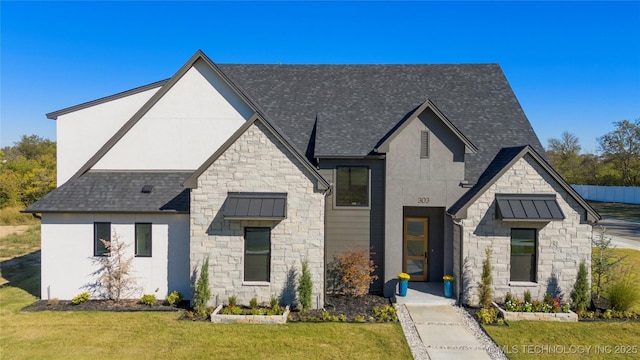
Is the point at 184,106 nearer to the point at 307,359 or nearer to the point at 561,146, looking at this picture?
the point at 307,359

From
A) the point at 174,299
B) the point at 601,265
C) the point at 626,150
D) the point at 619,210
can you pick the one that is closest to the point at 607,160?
the point at 626,150

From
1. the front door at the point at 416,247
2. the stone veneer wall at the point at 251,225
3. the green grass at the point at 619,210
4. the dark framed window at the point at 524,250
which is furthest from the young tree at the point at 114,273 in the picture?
the green grass at the point at 619,210

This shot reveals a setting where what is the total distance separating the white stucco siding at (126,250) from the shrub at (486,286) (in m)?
10.9

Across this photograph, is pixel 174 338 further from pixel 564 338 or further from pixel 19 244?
pixel 19 244

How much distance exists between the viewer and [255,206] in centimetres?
1157

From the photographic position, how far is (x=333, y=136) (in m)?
14.5

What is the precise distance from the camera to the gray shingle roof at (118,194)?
12.7 m

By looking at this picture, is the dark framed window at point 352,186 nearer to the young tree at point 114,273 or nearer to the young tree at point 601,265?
the young tree at point 114,273

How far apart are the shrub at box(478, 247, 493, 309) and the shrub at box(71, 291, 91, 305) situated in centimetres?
1456

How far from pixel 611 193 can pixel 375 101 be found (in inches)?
2256

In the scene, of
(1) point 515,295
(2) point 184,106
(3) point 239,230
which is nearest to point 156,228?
(3) point 239,230

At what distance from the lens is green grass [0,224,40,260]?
2029cm

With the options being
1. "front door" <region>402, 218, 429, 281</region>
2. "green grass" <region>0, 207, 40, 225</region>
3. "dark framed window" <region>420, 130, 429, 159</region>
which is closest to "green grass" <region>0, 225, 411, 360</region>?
"front door" <region>402, 218, 429, 281</region>

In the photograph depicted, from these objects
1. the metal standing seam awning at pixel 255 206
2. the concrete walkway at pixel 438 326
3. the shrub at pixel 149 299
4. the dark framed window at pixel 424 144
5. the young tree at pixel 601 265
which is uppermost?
the dark framed window at pixel 424 144
